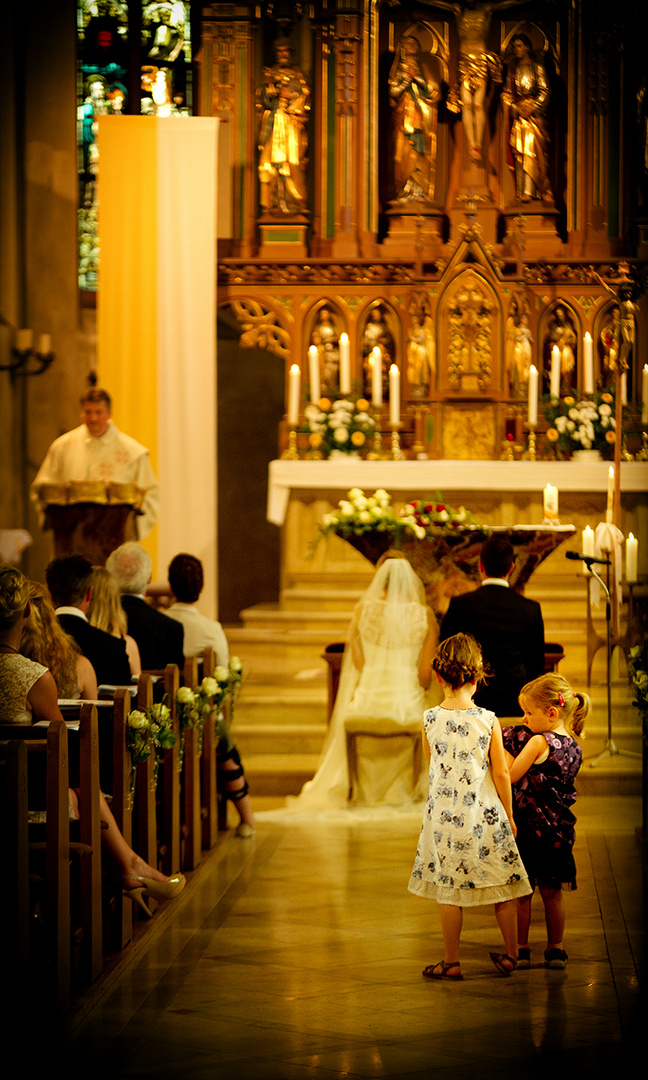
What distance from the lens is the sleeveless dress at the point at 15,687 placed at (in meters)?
3.80

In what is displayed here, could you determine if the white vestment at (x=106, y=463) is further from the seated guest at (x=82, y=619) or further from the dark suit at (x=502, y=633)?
the dark suit at (x=502, y=633)

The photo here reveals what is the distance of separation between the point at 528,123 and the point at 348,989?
318 inches

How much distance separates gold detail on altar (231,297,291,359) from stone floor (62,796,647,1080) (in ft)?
18.0

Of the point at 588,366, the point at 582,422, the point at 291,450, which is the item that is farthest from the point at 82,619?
the point at 588,366

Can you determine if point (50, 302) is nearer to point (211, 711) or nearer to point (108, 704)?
point (211, 711)

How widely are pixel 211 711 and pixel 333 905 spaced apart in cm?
117

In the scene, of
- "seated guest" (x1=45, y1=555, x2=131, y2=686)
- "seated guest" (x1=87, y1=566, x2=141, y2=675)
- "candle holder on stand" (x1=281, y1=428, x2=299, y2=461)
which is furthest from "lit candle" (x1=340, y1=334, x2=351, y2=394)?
"seated guest" (x1=45, y1=555, x2=131, y2=686)

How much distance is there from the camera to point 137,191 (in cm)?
994

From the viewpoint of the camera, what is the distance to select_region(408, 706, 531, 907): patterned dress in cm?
389

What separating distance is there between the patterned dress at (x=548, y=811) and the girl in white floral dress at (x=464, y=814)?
6.2 inches

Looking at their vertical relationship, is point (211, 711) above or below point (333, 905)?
above

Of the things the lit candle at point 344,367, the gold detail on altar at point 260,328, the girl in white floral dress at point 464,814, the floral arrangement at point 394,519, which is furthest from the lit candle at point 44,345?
the girl in white floral dress at point 464,814

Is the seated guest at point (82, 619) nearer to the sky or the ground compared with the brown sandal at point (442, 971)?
nearer to the sky

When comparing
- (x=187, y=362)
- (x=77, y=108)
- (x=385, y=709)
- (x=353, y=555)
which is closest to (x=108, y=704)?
(x=385, y=709)
